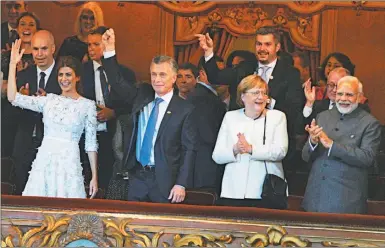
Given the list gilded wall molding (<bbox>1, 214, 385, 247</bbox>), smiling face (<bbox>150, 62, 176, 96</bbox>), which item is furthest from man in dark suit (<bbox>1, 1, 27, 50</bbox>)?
gilded wall molding (<bbox>1, 214, 385, 247</bbox>)

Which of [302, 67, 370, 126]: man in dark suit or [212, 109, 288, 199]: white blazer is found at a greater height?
[302, 67, 370, 126]: man in dark suit

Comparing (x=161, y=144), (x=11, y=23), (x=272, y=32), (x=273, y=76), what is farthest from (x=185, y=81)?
(x=11, y=23)

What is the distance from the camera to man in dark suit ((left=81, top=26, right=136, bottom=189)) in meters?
14.8

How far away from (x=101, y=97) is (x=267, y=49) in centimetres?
180

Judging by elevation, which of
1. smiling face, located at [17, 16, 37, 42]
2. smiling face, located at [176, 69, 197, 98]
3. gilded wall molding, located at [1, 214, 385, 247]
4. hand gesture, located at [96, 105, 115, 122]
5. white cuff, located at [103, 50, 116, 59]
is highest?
smiling face, located at [17, 16, 37, 42]

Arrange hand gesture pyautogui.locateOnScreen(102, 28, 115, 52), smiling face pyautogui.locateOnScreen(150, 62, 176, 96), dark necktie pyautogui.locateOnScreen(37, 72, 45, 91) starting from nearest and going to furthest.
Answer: smiling face pyautogui.locateOnScreen(150, 62, 176, 96) → hand gesture pyautogui.locateOnScreen(102, 28, 115, 52) → dark necktie pyautogui.locateOnScreen(37, 72, 45, 91)

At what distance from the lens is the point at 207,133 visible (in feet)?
48.0

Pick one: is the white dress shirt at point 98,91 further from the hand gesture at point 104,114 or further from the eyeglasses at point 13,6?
the eyeglasses at point 13,6

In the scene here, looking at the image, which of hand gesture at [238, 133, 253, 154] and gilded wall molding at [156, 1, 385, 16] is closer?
hand gesture at [238, 133, 253, 154]

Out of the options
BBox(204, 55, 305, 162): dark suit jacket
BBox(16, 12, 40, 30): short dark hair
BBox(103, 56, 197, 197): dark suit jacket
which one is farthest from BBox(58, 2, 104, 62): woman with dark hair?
BBox(204, 55, 305, 162): dark suit jacket

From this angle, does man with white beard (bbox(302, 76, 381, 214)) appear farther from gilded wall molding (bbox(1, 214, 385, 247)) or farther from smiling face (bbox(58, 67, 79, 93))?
smiling face (bbox(58, 67, 79, 93))

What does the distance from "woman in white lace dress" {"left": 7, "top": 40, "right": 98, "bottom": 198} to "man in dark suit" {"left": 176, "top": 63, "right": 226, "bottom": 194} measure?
1013mm

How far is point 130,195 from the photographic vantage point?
14.7 meters

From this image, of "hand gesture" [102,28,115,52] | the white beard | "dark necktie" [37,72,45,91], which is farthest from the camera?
"dark necktie" [37,72,45,91]
